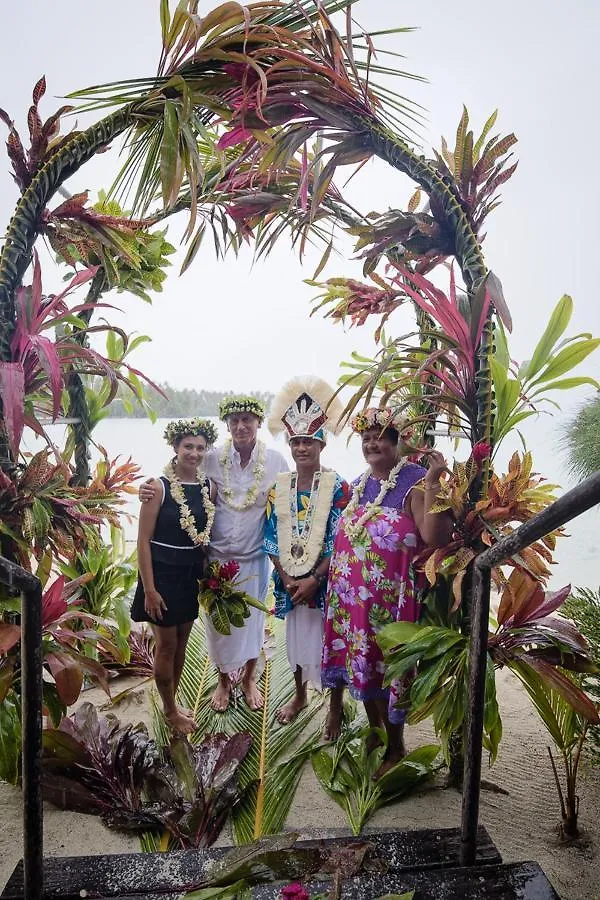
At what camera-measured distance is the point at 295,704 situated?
8.96ft

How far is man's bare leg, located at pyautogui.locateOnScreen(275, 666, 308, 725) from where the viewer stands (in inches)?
105

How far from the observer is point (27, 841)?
1324mm

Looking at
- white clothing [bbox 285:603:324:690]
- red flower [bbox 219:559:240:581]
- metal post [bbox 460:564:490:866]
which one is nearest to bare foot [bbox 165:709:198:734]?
white clothing [bbox 285:603:324:690]

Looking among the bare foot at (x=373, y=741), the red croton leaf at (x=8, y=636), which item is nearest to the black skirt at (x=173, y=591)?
the red croton leaf at (x=8, y=636)

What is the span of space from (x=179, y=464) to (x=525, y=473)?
1452 millimetres

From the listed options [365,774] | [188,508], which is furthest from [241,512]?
[365,774]

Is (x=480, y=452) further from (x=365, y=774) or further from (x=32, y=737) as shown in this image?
(x=32, y=737)

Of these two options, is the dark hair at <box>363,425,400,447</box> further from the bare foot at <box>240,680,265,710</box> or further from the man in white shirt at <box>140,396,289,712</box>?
the bare foot at <box>240,680,265,710</box>

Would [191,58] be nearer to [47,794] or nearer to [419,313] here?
A: [419,313]

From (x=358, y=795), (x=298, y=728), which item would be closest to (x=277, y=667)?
(x=298, y=728)

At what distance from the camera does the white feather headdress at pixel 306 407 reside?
8.39 ft

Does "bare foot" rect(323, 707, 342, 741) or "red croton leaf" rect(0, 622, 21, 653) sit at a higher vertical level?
"red croton leaf" rect(0, 622, 21, 653)

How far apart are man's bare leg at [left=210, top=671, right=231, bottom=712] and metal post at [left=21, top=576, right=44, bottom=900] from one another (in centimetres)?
145

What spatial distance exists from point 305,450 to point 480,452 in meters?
0.87
